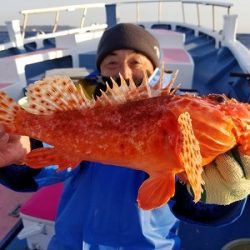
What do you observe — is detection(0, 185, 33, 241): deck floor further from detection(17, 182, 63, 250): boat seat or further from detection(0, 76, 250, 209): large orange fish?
detection(0, 76, 250, 209): large orange fish

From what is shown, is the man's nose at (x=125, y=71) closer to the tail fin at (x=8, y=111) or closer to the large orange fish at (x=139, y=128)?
the large orange fish at (x=139, y=128)

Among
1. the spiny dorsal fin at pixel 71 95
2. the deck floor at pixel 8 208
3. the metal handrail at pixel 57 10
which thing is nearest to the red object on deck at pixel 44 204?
the deck floor at pixel 8 208

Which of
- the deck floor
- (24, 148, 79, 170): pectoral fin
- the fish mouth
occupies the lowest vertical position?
the deck floor

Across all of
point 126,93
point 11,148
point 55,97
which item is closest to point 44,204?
point 11,148

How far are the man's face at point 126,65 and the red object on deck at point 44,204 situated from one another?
1635 millimetres

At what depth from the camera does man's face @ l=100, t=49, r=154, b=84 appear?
281 cm

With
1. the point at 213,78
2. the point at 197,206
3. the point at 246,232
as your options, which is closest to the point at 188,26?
the point at 213,78

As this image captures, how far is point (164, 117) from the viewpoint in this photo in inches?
64.4

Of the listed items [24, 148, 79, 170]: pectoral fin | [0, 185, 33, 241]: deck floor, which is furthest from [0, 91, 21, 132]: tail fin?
[0, 185, 33, 241]: deck floor

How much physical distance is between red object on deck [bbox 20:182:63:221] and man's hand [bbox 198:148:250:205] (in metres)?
2.09

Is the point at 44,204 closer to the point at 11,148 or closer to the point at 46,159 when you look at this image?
the point at 11,148

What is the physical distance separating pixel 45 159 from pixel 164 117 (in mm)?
759

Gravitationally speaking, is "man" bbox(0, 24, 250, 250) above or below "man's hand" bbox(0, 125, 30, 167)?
below

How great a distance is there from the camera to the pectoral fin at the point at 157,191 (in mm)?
1619
